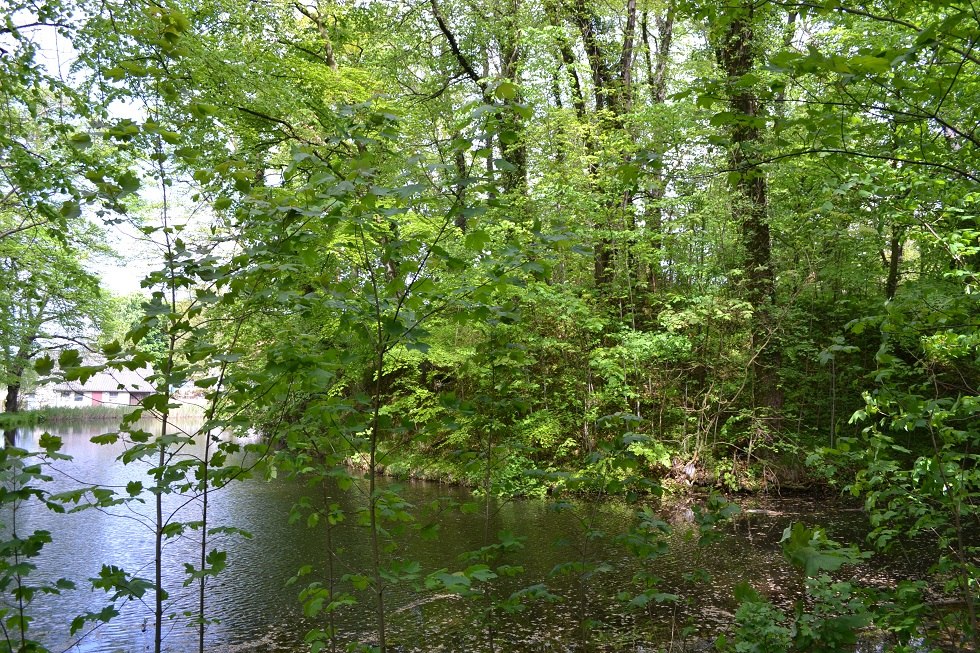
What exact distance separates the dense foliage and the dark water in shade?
0.46m

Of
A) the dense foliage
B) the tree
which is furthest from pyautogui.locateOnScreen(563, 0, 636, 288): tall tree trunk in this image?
the tree

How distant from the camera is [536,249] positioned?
220 cm

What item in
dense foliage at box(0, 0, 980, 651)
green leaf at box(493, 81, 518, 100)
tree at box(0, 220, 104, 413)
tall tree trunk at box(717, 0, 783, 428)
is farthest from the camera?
tall tree trunk at box(717, 0, 783, 428)

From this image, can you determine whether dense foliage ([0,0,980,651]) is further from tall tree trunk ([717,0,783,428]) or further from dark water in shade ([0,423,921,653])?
dark water in shade ([0,423,921,653])

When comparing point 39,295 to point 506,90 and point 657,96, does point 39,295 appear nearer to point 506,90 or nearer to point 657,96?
point 506,90

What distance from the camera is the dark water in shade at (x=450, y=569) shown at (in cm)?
454

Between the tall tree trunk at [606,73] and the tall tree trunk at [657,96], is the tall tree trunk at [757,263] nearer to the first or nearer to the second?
the tall tree trunk at [657,96]

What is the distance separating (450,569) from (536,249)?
4487 millimetres

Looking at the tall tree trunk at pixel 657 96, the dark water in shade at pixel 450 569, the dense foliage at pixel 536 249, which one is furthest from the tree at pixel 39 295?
the tall tree trunk at pixel 657 96

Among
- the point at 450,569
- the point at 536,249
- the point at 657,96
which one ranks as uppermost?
the point at 657,96

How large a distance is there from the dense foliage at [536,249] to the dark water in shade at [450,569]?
457 mm

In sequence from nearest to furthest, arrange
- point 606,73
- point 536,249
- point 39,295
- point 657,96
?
point 536,249 < point 39,295 < point 606,73 < point 657,96

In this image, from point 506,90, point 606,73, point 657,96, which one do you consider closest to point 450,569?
point 506,90

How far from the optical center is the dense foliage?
6.75ft
